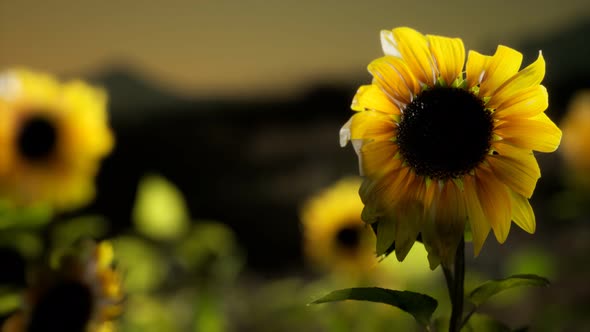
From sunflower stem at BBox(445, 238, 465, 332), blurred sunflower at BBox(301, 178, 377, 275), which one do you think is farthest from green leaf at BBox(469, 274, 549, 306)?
blurred sunflower at BBox(301, 178, 377, 275)

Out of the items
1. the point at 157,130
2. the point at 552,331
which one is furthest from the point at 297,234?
the point at 552,331

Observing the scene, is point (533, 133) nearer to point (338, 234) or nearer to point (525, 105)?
point (525, 105)

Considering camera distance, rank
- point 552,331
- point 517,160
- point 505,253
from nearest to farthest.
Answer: point 517,160, point 552,331, point 505,253

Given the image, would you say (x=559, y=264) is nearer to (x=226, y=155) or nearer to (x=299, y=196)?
(x=299, y=196)

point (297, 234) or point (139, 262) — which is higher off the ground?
point (139, 262)

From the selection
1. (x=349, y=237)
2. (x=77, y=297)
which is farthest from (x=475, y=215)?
(x=349, y=237)

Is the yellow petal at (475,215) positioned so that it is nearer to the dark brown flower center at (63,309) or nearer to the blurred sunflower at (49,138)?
the dark brown flower center at (63,309)
